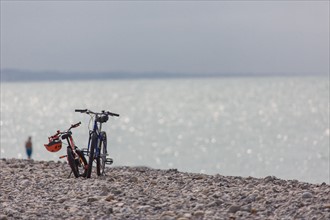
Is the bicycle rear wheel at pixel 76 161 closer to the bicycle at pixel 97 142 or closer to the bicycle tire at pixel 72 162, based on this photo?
the bicycle tire at pixel 72 162

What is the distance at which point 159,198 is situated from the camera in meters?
13.0

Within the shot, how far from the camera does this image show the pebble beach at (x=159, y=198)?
1147 cm

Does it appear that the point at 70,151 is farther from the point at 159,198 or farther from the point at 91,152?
the point at 159,198

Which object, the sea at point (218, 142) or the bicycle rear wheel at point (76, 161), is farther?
→ the sea at point (218, 142)

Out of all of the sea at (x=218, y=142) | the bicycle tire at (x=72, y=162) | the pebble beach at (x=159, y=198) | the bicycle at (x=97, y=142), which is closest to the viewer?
the pebble beach at (x=159, y=198)

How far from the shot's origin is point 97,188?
14383 mm

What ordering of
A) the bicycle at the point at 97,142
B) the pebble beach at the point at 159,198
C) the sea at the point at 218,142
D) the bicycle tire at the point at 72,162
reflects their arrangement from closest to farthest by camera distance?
the pebble beach at the point at 159,198 < the bicycle at the point at 97,142 < the bicycle tire at the point at 72,162 < the sea at the point at 218,142

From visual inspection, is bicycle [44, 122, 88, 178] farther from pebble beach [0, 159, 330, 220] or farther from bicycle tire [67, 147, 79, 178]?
pebble beach [0, 159, 330, 220]

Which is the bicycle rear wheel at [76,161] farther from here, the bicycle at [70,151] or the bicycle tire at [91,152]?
the bicycle tire at [91,152]

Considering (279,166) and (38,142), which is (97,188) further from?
(38,142)

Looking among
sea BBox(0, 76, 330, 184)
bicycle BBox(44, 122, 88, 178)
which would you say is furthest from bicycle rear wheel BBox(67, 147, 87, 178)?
sea BBox(0, 76, 330, 184)

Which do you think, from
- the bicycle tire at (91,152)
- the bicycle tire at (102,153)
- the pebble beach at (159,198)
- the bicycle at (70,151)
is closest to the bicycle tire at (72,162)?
the bicycle at (70,151)

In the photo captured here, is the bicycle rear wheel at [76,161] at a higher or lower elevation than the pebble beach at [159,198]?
higher

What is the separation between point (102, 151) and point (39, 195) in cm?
317
